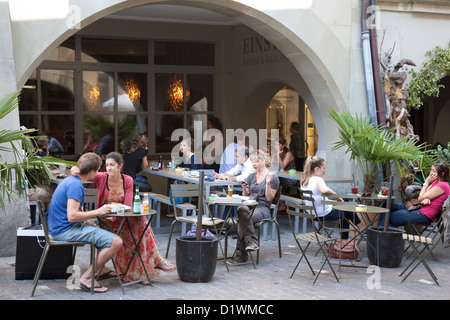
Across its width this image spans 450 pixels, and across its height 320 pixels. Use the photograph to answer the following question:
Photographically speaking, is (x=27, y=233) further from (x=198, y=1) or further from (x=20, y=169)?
(x=198, y=1)

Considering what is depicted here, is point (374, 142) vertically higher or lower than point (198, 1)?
lower

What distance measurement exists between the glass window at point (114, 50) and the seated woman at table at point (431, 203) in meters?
7.50

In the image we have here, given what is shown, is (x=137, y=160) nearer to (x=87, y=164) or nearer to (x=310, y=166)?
(x=310, y=166)

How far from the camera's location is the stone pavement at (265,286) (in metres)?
6.61

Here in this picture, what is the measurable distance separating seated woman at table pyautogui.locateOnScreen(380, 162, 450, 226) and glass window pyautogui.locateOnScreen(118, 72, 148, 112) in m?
7.30

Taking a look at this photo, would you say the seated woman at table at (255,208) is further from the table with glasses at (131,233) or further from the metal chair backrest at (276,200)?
the table with glasses at (131,233)

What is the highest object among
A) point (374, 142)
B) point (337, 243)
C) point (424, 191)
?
point (374, 142)

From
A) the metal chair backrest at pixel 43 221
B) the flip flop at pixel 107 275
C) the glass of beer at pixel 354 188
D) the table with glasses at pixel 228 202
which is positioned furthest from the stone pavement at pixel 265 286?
the glass of beer at pixel 354 188

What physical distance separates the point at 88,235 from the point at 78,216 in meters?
0.23

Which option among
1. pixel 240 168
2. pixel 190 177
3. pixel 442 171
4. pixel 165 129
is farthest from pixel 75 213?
pixel 165 129

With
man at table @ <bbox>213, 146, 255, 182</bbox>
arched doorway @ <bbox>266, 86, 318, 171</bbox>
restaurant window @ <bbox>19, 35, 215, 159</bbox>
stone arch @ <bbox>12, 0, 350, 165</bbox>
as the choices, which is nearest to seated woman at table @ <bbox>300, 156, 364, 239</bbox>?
man at table @ <bbox>213, 146, 255, 182</bbox>

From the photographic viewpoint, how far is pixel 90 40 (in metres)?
14.1

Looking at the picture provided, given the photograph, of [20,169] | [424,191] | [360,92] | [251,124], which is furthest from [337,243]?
[251,124]

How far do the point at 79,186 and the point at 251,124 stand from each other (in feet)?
30.0
